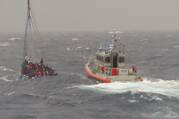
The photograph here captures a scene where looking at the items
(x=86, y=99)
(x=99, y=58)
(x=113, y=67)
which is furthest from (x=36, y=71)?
(x=86, y=99)

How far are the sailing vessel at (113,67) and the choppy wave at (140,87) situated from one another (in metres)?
1.90

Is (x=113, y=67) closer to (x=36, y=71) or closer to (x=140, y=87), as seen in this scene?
(x=140, y=87)

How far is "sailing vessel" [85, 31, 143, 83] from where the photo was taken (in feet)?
213

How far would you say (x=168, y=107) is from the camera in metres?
48.8

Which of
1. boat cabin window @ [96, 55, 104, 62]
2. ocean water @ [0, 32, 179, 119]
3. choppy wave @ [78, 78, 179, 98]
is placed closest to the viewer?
ocean water @ [0, 32, 179, 119]

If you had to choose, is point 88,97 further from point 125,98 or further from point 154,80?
point 154,80

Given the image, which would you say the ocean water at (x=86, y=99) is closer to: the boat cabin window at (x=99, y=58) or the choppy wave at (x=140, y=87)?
the choppy wave at (x=140, y=87)

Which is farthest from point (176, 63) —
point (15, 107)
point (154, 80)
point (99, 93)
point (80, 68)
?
point (15, 107)

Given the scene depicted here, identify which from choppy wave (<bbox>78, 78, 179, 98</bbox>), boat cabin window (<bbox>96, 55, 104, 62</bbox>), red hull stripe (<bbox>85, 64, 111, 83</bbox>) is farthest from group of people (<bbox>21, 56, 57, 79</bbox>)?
choppy wave (<bbox>78, 78, 179, 98</bbox>)

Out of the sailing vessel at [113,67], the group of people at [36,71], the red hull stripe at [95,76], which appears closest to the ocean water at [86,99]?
the red hull stripe at [95,76]

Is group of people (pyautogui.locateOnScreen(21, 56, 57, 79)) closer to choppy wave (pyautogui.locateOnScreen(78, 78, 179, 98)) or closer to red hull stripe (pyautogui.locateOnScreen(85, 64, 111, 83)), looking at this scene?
red hull stripe (pyautogui.locateOnScreen(85, 64, 111, 83))

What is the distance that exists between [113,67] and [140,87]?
918 centimetres

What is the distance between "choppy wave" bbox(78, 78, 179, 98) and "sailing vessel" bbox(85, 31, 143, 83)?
1.90m

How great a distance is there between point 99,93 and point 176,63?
47247mm
